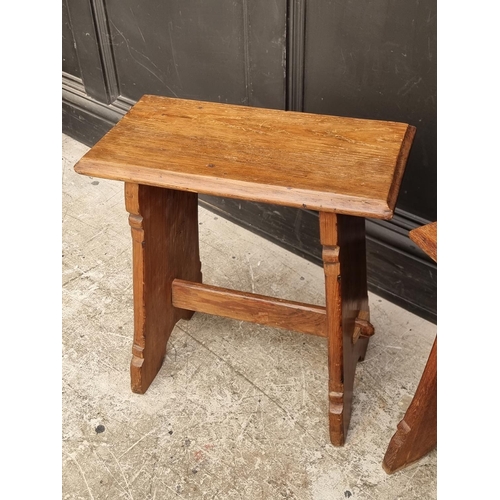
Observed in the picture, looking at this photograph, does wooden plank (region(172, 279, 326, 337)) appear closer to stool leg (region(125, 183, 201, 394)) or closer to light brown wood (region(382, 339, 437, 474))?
stool leg (region(125, 183, 201, 394))

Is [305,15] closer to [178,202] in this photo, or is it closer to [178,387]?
[178,202]

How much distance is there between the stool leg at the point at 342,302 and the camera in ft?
5.53

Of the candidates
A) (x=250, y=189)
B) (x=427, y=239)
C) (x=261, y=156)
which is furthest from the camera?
(x=261, y=156)

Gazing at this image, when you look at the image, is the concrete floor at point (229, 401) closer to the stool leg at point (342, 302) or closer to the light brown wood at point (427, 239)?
the stool leg at point (342, 302)

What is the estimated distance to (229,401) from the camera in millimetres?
2176

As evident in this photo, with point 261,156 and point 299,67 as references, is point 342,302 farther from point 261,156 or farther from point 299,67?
point 299,67

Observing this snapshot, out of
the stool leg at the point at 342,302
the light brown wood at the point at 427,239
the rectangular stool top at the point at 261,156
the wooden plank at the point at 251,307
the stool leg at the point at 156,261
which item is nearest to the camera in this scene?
the light brown wood at the point at 427,239

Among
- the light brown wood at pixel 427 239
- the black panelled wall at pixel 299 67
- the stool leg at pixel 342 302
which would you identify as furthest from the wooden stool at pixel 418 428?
the black panelled wall at pixel 299 67

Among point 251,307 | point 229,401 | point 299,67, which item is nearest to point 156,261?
point 251,307

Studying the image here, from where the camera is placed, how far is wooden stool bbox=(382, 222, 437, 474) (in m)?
1.70

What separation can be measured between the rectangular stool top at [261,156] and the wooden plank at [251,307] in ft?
1.78

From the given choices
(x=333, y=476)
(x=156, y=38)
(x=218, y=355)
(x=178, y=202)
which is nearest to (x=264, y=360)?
(x=218, y=355)

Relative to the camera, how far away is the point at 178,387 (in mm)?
2236

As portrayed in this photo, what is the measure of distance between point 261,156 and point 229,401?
909mm
